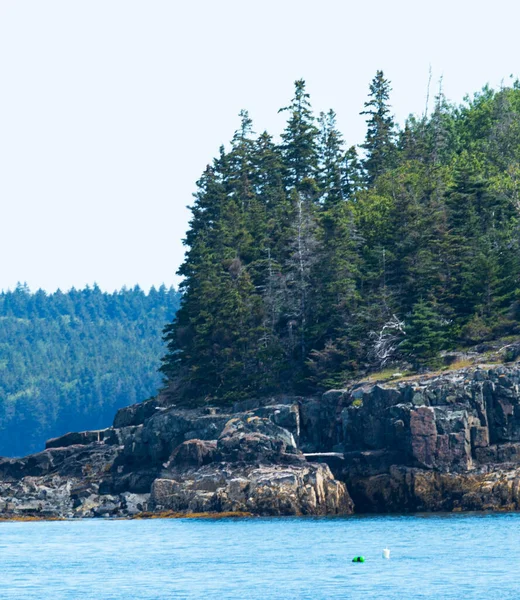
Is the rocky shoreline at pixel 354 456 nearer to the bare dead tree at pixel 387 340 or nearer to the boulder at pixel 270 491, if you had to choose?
the boulder at pixel 270 491

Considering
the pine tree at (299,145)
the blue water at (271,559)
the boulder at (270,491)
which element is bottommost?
the blue water at (271,559)

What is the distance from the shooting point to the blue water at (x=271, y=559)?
169ft

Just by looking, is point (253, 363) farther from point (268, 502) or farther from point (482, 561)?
point (482, 561)

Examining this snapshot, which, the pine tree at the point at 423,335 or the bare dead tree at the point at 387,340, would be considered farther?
the bare dead tree at the point at 387,340

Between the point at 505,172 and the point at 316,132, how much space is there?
2579cm

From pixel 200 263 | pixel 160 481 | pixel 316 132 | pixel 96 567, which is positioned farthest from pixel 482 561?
pixel 316 132

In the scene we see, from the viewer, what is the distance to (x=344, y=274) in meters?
98.6

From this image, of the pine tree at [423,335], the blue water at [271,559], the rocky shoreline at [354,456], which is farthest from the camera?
the pine tree at [423,335]

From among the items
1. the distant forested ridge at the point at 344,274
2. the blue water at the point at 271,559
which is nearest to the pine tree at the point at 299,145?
the distant forested ridge at the point at 344,274

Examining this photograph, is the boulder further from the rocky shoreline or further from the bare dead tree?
A: the bare dead tree

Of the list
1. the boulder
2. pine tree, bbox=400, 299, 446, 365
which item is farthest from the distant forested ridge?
A: the boulder

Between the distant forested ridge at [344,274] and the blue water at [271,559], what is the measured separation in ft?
57.9

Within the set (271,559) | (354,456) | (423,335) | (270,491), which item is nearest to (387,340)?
(423,335)

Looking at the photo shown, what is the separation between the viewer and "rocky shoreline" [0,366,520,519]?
77.7 metres
